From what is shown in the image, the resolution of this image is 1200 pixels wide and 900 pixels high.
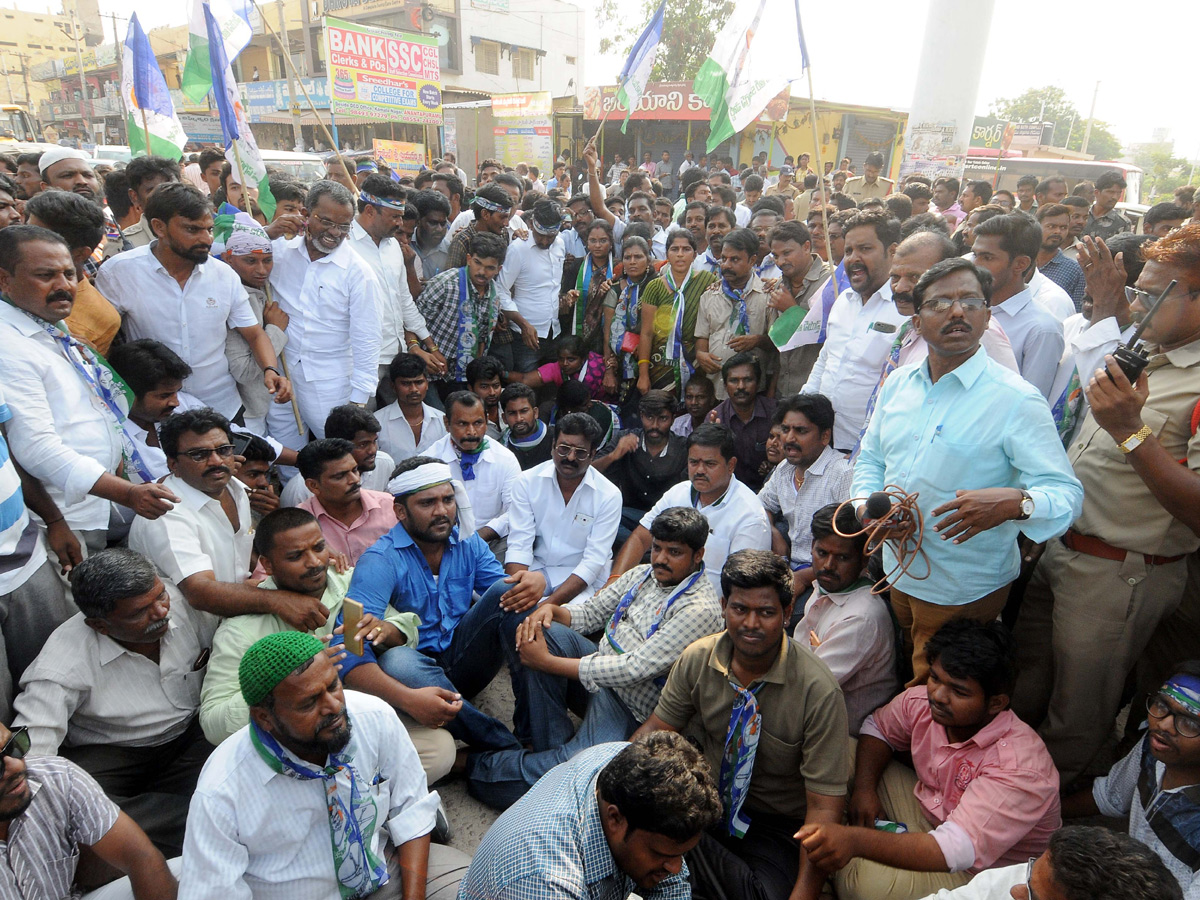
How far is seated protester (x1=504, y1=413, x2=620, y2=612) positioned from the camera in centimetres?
419

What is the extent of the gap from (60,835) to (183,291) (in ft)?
9.19

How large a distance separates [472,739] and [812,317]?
10.8ft

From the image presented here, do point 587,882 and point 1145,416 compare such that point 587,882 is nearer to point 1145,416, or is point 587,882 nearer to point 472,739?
point 472,739

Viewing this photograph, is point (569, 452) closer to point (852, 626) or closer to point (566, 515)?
point (566, 515)

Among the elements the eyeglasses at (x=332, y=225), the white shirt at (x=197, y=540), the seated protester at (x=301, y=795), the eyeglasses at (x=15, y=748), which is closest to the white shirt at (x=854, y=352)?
A: the seated protester at (x=301, y=795)

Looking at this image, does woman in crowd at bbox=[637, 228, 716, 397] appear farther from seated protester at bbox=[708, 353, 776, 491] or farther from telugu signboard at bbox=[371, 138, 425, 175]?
telugu signboard at bbox=[371, 138, 425, 175]

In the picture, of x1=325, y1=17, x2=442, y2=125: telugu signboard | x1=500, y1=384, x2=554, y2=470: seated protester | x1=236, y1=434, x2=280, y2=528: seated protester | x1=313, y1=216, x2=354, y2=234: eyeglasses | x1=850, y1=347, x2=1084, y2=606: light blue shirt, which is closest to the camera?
x1=850, y1=347, x2=1084, y2=606: light blue shirt

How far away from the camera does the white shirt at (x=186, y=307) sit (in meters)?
3.82

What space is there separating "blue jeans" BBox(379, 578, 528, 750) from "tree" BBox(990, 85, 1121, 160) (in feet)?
209

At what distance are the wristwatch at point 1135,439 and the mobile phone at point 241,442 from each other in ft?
13.1

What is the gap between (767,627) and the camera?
255cm

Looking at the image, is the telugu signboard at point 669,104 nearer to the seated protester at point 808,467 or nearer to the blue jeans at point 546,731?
the seated protester at point 808,467

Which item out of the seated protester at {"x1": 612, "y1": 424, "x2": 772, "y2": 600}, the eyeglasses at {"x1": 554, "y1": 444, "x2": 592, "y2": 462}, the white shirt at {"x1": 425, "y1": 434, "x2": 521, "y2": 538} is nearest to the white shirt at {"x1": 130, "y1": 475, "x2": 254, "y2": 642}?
the white shirt at {"x1": 425, "y1": 434, "x2": 521, "y2": 538}

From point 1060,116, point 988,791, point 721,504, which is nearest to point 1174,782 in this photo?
point 988,791
